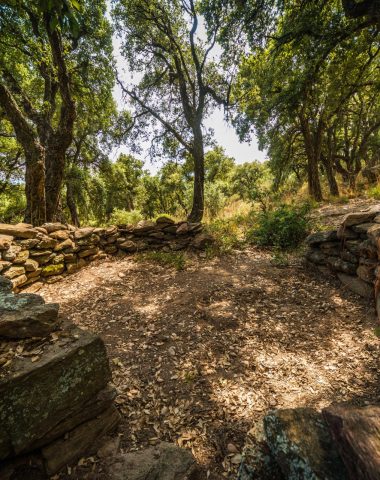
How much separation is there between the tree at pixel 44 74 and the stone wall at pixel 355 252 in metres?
6.08

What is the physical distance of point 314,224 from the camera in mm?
6121

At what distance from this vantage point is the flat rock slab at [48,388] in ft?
4.61

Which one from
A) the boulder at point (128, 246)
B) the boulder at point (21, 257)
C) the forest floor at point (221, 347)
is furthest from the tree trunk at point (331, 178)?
the boulder at point (21, 257)

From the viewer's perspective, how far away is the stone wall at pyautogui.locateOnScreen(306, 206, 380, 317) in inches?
131

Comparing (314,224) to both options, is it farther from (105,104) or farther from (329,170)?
(329,170)

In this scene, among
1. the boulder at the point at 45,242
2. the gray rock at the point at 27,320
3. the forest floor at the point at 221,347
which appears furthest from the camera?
the boulder at the point at 45,242

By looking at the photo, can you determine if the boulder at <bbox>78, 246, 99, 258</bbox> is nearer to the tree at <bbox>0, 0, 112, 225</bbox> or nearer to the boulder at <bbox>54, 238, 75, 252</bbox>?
the boulder at <bbox>54, 238, 75, 252</bbox>

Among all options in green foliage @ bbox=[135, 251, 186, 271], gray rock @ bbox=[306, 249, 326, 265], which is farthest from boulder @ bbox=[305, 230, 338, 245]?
green foliage @ bbox=[135, 251, 186, 271]

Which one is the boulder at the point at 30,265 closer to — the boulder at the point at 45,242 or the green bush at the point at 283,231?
the boulder at the point at 45,242

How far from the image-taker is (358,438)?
1.00 m

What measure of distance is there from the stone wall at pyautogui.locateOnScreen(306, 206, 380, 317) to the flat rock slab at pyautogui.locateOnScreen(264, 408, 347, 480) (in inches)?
96.0

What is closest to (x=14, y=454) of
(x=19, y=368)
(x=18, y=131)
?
(x=19, y=368)

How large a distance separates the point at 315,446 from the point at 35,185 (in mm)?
6558

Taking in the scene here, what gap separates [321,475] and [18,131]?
734 cm
